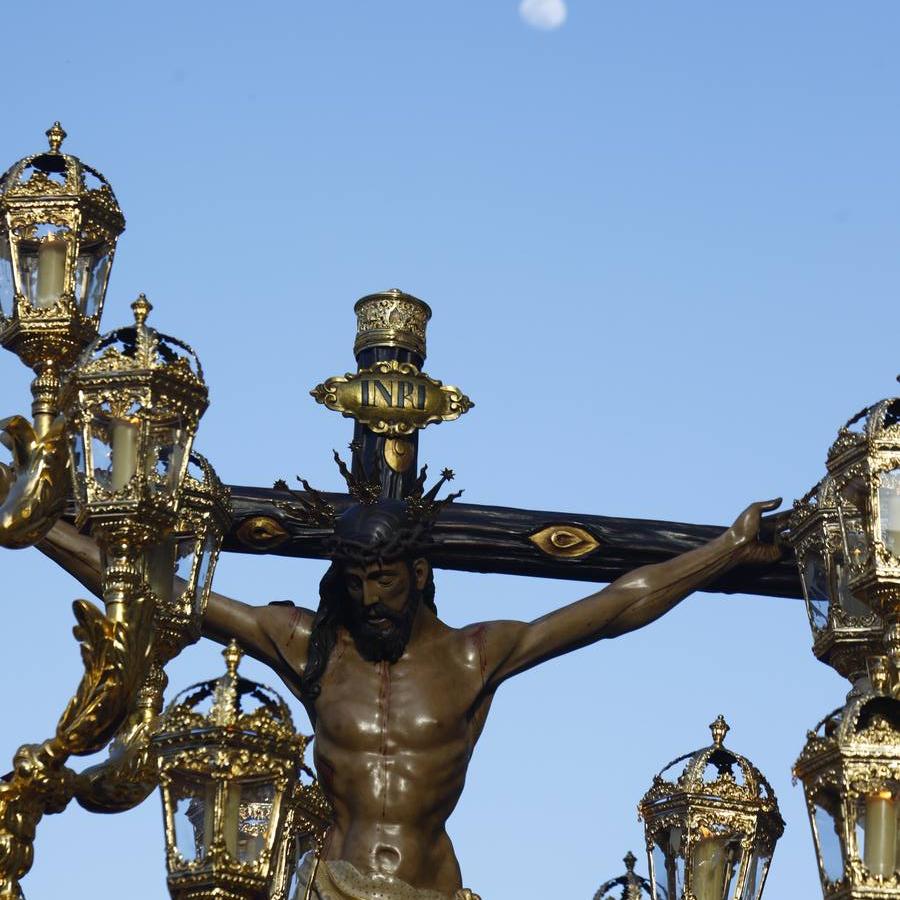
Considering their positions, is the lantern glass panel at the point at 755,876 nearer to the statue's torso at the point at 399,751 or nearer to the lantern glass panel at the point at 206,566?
the statue's torso at the point at 399,751

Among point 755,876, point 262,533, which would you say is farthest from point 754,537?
point 262,533

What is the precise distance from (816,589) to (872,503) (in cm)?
114

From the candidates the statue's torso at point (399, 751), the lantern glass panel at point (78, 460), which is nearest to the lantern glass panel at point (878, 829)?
the statue's torso at point (399, 751)

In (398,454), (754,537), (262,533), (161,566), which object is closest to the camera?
(161,566)

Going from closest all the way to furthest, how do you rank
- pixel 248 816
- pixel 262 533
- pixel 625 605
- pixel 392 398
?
pixel 248 816, pixel 625 605, pixel 262 533, pixel 392 398

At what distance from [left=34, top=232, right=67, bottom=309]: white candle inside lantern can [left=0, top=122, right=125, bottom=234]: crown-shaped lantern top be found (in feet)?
0.67

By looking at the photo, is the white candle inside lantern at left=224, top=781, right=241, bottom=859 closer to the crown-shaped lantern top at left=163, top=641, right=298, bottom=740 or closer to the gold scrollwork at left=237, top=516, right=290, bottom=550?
the crown-shaped lantern top at left=163, top=641, right=298, bottom=740

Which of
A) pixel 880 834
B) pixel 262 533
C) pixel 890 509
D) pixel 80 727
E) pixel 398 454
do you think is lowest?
pixel 880 834

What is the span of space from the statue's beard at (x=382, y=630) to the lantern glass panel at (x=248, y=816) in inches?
101

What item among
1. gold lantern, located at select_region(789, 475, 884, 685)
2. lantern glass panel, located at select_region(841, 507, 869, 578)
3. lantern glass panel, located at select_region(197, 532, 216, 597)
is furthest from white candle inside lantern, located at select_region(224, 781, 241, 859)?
gold lantern, located at select_region(789, 475, 884, 685)

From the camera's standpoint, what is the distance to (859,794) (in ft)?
40.0

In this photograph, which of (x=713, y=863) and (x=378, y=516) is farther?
(x=713, y=863)

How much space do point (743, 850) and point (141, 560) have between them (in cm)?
576

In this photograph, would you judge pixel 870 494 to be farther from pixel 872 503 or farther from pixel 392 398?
pixel 392 398
